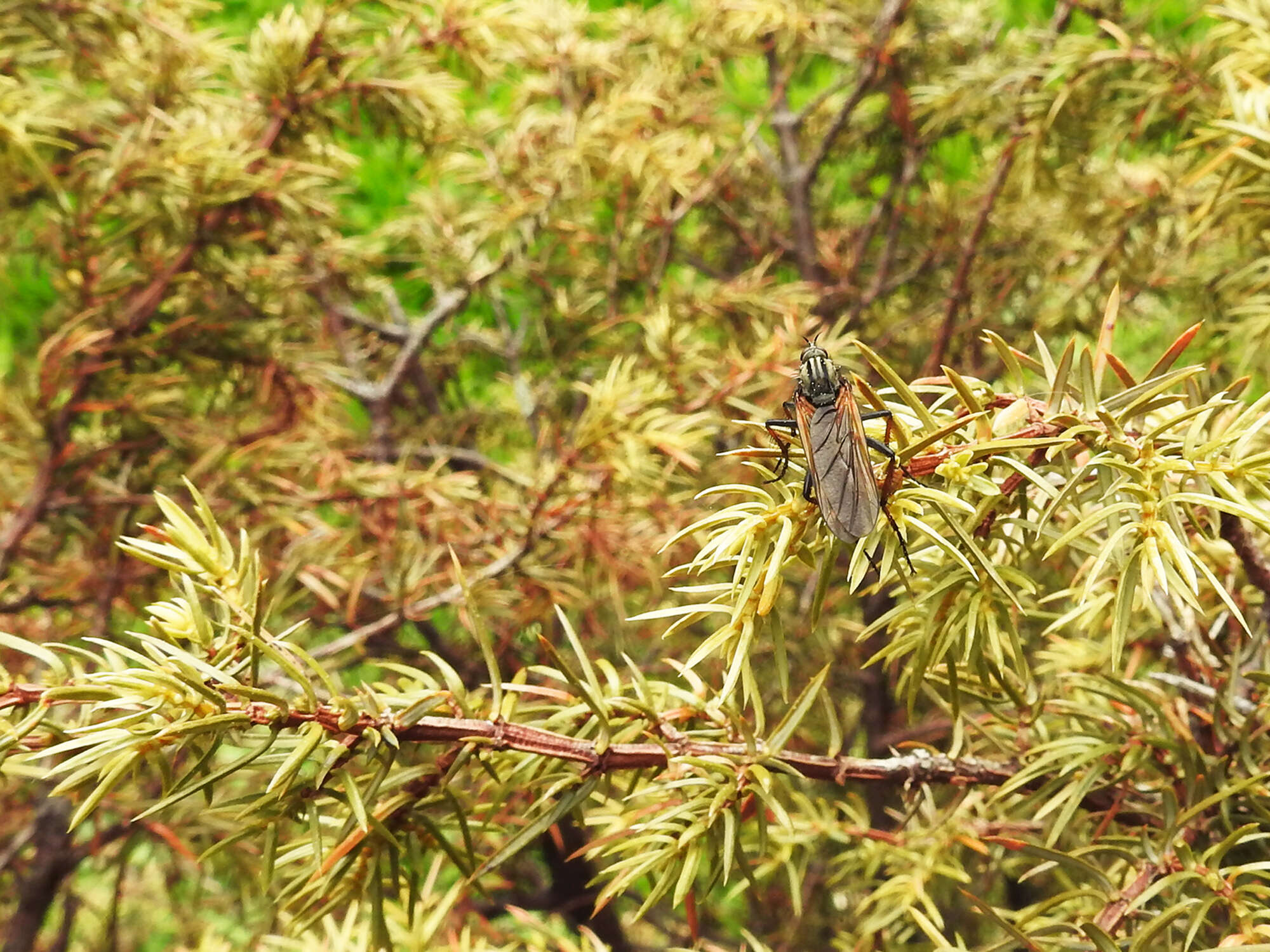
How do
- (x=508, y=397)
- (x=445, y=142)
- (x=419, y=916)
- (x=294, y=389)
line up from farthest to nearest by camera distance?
(x=508, y=397) < (x=445, y=142) < (x=294, y=389) < (x=419, y=916)

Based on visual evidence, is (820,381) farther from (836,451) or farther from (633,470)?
(633,470)

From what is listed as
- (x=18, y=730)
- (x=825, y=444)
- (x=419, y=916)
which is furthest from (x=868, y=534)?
(x=419, y=916)

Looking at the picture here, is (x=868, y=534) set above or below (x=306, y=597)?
above

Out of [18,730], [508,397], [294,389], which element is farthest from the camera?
[508,397]

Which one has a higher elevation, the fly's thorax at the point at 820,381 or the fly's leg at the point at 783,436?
the fly's thorax at the point at 820,381

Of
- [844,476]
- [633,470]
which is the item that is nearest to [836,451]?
[844,476]

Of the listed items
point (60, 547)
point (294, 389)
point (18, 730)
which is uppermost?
point (18, 730)

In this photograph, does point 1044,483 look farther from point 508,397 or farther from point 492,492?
point 508,397
